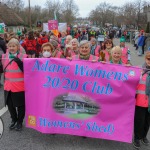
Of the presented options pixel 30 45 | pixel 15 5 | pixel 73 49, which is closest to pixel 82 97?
pixel 73 49

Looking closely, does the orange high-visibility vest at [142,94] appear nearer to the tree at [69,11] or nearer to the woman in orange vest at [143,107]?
the woman in orange vest at [143,107]

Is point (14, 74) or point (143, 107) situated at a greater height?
point (14, 74)

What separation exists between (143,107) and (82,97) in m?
0.93

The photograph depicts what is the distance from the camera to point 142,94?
13.2 ft

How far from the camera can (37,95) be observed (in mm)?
4336

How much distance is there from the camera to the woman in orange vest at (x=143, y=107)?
3965mm

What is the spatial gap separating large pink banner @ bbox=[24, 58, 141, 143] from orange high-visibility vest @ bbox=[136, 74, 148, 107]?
73 millimetres

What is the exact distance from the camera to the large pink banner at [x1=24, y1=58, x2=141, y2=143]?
4086mm

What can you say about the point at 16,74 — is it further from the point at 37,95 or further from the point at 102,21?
the point at 102,21

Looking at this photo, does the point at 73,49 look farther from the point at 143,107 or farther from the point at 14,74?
the point at 143,107

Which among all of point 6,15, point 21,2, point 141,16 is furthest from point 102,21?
point 6,15

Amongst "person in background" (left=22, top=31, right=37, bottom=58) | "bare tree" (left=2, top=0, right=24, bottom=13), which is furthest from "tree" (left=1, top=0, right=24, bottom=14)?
"person in background" (left=22, top=31, right=37, bottom=58)

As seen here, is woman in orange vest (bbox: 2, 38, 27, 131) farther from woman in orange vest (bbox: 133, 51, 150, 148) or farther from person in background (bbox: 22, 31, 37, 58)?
person in background (bbox: 22, 31, 37, 58)

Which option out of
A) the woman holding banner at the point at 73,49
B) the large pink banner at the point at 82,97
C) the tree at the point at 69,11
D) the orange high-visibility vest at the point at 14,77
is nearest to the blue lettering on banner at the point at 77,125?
the large pink banner at the point at 82,97
